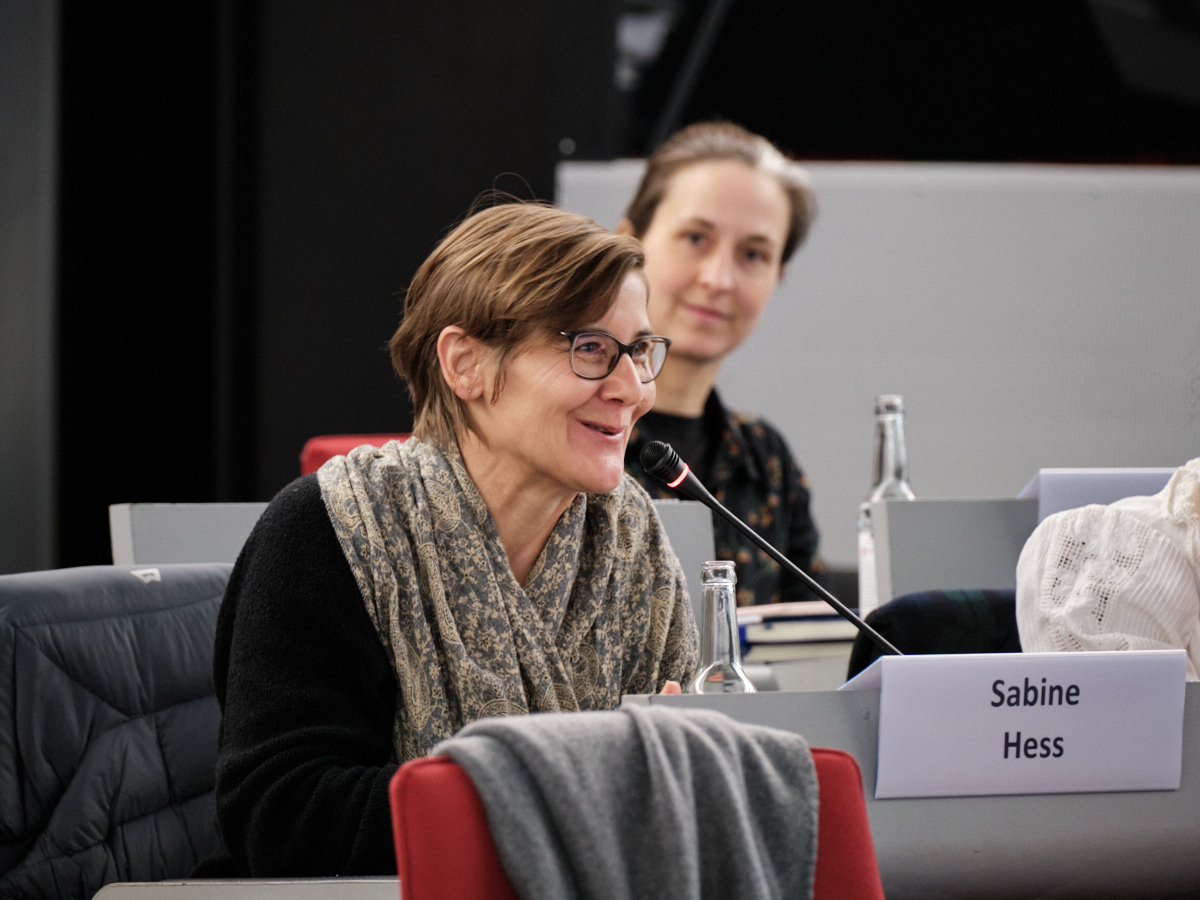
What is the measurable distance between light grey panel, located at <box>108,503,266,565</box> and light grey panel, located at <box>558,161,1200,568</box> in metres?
1.03

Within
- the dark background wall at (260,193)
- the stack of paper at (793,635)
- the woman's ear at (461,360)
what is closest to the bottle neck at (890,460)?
the stack of paper at (793,635)

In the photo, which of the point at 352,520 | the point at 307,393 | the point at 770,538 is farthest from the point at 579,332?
the point at 307,393

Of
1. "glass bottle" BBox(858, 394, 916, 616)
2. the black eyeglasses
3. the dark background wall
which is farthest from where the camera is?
the dark background wall

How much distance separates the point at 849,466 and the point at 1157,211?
704 mm

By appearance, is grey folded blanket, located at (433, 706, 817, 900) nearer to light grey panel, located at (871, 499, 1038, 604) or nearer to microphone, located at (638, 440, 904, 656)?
microphone, located at (638, 440, 904, 656)

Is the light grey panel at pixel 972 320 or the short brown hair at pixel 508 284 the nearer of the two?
the short brown hair at pixel 508 284

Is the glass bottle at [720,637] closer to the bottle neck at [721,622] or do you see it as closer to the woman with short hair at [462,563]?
the bottle neck at [721,622]

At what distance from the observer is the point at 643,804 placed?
614 millimetres

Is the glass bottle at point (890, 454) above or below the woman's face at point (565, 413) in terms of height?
below

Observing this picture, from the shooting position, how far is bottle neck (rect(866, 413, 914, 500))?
1729mm

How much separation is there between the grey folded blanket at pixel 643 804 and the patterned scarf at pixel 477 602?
521mm

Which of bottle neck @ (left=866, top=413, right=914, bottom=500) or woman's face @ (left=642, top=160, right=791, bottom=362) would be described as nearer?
bottle neck @ (left=866, top=413, right=914, bottom=500)

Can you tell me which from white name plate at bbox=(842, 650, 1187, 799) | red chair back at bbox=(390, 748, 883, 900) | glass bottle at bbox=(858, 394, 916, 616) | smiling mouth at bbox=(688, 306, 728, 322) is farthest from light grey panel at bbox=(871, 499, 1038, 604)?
red chair back at bbox=(390, 748, 883, 900)

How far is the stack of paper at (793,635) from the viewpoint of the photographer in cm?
154
